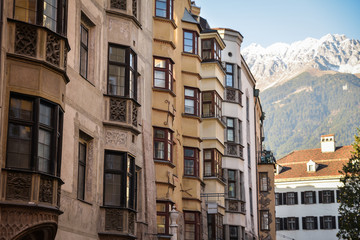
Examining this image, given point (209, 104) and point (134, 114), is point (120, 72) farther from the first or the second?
point (209, 104)

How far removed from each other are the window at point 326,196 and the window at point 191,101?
2239 inches

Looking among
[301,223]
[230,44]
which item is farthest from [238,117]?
[301,223]

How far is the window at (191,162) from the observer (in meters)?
35.5

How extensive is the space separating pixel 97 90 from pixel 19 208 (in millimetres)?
7986

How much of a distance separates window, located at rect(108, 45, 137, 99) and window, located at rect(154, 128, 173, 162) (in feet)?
19.1

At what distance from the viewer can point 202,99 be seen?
40312 millimetres

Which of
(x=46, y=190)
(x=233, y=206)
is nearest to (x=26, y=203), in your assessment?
(x=46, y=190)

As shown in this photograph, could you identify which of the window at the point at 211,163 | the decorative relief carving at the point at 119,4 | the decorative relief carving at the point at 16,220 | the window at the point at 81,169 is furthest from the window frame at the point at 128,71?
the window at the point at 211,163

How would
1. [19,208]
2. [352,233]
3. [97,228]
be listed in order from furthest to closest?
[352,233] < [97,228] < [19,208]

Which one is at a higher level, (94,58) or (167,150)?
(94,58)

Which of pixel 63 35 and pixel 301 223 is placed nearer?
pixel 63 35

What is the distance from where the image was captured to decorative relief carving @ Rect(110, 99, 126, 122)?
78.6 ft

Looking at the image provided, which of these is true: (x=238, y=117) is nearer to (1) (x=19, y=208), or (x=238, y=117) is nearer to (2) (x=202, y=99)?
(2) (x=202, y=99)

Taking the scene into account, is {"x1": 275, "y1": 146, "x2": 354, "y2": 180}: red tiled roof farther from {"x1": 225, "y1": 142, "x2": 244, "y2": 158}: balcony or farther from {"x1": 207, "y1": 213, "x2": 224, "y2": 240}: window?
{"x1": 207, "y1": 213, "x2": 224, "y2": 240}: window
